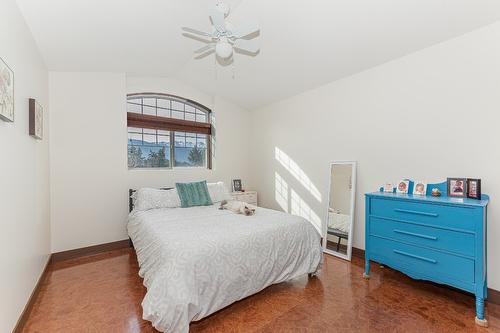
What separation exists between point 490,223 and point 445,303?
82cm

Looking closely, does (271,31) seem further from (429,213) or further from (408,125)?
(429,213)

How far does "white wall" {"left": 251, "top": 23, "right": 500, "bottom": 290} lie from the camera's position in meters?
2.19

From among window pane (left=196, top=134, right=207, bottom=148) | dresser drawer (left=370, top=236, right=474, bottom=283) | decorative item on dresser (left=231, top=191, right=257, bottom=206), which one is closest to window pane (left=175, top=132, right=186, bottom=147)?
window pane (left=196, top=134, right=207, bottom=148)

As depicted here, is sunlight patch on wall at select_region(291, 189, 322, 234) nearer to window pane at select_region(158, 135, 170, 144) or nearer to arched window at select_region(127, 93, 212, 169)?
arched window at select_region(127, 93, 212, 169)

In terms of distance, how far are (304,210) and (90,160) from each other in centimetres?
322

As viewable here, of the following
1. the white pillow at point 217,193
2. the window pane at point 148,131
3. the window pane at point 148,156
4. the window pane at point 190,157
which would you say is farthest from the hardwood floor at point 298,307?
the window pane at point 148,131

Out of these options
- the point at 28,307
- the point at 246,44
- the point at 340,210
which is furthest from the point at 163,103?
the point at 340,210

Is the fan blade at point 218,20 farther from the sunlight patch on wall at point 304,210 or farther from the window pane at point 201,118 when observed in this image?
the sunlight patch on wall at point 304,210

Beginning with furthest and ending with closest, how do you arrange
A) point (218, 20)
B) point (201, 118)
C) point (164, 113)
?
1. point (201, 118)
2. point (164, 113)
3. point (218, 20)

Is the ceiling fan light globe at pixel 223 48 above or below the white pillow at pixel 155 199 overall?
above

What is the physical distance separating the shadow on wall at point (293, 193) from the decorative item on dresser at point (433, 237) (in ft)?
3.64

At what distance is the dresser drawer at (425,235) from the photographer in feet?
6.55

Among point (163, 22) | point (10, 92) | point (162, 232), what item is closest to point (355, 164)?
point (162, 232)

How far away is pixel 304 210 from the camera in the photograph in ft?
12.8
